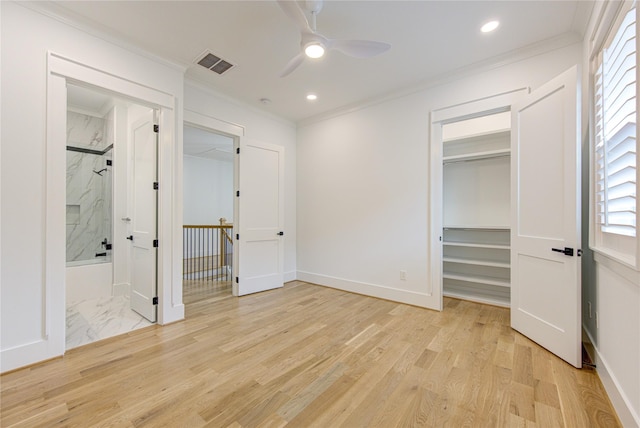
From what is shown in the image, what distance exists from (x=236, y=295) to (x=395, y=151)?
3156mm

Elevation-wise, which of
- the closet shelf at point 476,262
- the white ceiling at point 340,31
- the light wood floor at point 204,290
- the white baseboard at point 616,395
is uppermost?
the white ceiling at point 340,31

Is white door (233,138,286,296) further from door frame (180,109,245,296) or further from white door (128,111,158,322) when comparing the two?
white door (128,111,158,322)

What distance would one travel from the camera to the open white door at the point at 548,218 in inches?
83.4

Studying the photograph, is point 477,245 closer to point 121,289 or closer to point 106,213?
point 121,289

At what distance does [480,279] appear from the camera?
3682mm

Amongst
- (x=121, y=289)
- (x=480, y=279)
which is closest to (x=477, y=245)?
(x=480, y=279)

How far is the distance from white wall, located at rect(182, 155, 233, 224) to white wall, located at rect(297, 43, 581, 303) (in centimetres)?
427

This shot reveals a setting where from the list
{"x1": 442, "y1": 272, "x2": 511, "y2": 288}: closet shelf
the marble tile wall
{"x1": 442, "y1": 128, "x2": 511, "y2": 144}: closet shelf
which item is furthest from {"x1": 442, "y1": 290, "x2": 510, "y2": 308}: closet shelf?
the marble tile wall

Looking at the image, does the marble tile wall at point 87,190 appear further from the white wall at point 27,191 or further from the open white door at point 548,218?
the open white door at point 548,218

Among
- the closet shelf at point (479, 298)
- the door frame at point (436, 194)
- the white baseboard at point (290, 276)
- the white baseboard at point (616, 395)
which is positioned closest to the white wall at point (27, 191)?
the white baseboard at point (290, 276)

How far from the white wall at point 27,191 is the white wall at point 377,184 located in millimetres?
3246

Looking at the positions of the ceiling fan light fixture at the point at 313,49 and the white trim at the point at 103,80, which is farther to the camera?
the white trim at the point at 103,80

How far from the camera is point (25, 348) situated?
2.11 meters

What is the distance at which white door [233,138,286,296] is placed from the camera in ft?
13.3
